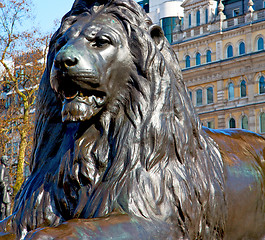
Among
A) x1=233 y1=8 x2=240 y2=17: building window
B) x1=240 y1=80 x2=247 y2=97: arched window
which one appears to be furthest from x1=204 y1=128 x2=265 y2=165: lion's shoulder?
x1=233 y1=8 x2=240 y2=17: building window

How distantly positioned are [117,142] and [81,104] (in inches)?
10.9

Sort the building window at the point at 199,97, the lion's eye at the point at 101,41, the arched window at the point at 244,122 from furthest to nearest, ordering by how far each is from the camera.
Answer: the building window at the point at 199,97 < the arched window at the point at 244,122 < the lion's eye at the point at 101,41

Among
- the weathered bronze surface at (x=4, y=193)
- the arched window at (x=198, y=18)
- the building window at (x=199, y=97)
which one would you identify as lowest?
the weathered bronze surface at (x=4, y=193)

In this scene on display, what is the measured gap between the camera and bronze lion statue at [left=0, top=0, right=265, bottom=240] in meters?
3.09

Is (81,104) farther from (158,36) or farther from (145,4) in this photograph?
(145,4)

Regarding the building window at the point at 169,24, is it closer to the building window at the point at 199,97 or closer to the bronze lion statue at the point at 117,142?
the building window at the point at 199,97

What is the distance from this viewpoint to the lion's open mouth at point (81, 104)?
3113 mm

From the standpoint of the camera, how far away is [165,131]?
3230 millimetres

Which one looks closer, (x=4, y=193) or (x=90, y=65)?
(x=90, y=65)

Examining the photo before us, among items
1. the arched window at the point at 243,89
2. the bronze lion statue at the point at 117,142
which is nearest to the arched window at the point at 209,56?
the arched window at the point at 243,89

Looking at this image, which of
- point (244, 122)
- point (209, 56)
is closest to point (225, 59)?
point (209, 56)

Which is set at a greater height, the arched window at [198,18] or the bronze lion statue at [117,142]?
the arched window at [198,18]

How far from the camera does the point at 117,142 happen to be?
320 cm

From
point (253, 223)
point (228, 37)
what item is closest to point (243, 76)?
point (228, 37)
